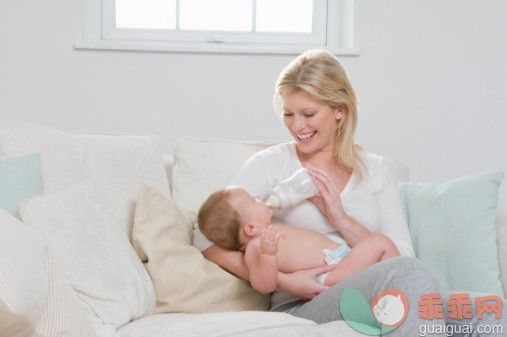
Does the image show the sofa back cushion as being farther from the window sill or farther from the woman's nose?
the window sill

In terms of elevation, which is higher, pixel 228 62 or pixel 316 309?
pixel 228 62

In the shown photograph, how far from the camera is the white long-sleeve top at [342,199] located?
1874 mm

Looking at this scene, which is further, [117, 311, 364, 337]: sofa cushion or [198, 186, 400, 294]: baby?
[198, 186, 400, 294]: baby

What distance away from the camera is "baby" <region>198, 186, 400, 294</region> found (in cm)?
168

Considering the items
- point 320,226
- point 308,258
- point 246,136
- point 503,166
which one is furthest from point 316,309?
point 503,166

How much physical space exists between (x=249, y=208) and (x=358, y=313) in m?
0.45

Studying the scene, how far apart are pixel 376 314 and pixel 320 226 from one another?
515 millimetres

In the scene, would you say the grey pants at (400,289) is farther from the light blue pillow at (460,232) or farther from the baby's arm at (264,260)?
the light blue pillow at (460,232)

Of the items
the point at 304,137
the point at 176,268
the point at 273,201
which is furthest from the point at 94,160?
the point at 304,137

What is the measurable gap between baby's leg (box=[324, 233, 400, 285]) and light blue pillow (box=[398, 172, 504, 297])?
0.35 metres

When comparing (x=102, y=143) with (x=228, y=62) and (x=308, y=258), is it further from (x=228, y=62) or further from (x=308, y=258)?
(x=228, y=62)

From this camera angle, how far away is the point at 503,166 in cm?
285

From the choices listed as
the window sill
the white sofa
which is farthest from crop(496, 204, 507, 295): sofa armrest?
the window sill

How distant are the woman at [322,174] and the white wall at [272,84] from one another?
78 cm
